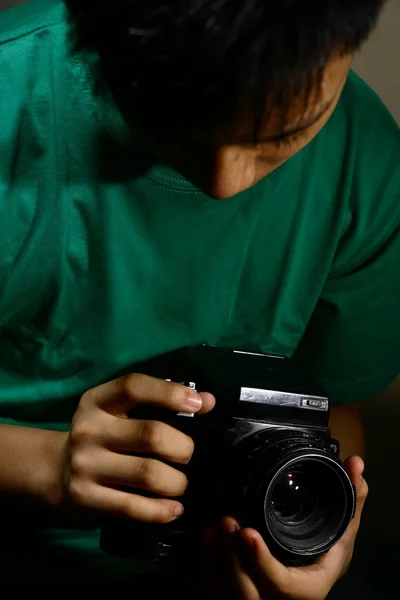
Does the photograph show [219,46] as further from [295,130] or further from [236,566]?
[236,566]

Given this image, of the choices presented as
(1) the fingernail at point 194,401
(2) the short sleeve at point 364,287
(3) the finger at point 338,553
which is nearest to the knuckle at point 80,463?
(1) the fingernail at point 194,401

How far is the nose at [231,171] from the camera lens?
Result: 511 millimetres

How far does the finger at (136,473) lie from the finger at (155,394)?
47 millimetres

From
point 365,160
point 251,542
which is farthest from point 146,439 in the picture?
point 365,160

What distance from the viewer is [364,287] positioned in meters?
0.81

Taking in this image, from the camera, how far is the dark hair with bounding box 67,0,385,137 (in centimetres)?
40

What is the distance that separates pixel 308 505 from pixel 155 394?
0.18m

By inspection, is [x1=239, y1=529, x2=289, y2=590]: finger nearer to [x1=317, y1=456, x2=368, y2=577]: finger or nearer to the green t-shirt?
[x1=317, y1=456, x2=368, y2=577]: finger

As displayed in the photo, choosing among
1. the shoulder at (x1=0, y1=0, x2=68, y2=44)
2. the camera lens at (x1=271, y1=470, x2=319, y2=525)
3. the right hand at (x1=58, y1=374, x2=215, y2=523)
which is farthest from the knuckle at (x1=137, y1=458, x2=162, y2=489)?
the shoulder at (x1=0, y1=0, x2=68, y2=44)

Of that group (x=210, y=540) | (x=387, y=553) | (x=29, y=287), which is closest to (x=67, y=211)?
(x=29, y=287)

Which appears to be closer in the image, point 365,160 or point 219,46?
point 219,46

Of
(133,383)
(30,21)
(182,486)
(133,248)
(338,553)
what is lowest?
(338,553)

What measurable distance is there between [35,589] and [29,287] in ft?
0.97

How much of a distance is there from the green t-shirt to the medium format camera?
8cm
